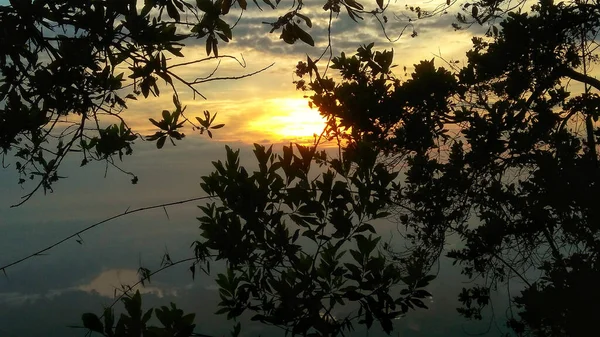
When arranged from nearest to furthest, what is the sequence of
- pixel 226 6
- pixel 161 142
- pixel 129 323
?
pixel 129 323
pixel 226 6
pixel 161 142

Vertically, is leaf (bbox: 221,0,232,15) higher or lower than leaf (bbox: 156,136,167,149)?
higher

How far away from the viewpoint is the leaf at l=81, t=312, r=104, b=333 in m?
2.93

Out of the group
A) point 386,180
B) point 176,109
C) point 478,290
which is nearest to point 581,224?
point 478,290

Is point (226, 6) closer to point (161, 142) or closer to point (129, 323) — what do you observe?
point (161, 142)

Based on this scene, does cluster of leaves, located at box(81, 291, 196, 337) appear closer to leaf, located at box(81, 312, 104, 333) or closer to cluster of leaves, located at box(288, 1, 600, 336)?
leaf, located at box(81, 312, 104, 333)

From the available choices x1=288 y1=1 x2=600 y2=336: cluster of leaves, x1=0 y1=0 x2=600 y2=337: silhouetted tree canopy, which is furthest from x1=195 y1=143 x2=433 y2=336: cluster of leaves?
x1=288 y1=1 x2=600 y2=336: cluster of leaves

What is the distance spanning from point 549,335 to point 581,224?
4.39 ft

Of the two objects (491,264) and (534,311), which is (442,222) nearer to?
(491,264)

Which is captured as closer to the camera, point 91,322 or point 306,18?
point 91,322

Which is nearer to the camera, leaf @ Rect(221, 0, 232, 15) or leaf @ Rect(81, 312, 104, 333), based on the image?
leaf @ Rect(81, 312, 104, 333)

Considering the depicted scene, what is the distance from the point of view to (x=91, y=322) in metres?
2.94

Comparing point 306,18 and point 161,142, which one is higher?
point 306,18

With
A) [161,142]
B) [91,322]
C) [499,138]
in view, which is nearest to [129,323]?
[91,322]

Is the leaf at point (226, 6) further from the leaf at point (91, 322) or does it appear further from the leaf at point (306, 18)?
the leaf at point (91, 322)
